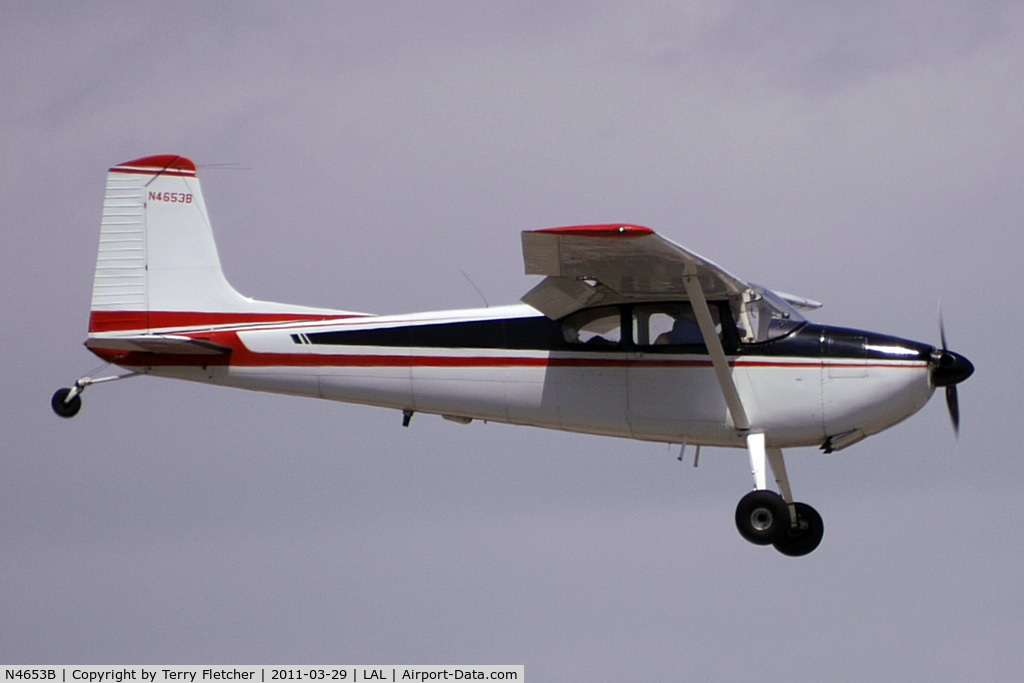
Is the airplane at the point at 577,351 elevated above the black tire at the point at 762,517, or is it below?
above

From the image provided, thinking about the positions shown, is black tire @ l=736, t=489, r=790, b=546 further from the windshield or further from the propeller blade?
the propeller blade

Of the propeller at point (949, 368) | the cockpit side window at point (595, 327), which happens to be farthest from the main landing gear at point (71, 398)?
the propeller at point (949, 368)

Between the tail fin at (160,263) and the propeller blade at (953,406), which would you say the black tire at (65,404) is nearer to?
the tail fin at (160,263)

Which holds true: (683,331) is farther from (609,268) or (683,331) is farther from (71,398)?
(71,398)

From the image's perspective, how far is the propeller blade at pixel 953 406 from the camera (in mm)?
13664

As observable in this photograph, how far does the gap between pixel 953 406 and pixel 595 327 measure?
3516mm

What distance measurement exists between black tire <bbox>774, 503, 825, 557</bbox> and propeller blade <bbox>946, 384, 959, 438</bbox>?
5.19 ft

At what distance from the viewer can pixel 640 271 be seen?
12.7 m

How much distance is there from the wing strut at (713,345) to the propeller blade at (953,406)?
217 cm

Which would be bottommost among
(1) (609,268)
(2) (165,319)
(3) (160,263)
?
(2) (165,319)

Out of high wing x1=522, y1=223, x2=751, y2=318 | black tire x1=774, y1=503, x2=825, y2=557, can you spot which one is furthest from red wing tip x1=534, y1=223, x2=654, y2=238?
black tire x1=774, y1=503, x2=825, y2=557

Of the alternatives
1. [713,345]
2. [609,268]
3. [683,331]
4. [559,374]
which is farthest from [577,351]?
[713,345]

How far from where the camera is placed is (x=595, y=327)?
13.5 metres

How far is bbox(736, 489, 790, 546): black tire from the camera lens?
42.1ft
